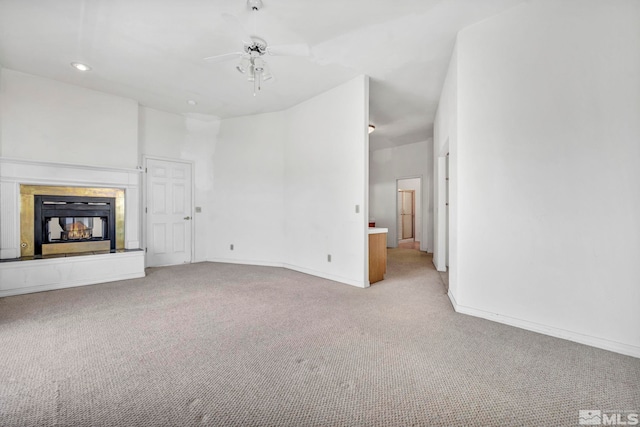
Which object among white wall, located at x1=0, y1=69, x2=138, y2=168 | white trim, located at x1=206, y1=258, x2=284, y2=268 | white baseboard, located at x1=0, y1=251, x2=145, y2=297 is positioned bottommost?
white trim, located at x1=206, y1=258, x2=284, y2=268

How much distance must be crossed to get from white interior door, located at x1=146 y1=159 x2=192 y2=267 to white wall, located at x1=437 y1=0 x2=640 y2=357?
4.98 metres

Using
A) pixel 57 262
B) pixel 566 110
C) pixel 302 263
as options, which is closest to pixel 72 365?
pixel 57 262

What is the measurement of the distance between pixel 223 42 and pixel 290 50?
0.74 m

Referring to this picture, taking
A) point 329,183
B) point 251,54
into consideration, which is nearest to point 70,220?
point 251,54

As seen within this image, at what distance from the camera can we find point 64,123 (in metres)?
4.09

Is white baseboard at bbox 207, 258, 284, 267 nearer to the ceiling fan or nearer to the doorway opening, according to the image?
the ceiling fan

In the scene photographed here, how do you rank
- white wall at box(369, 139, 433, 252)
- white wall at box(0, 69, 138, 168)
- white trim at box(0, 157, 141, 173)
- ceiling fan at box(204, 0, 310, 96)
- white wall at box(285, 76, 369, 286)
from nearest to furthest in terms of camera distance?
ceiling fan at box(204, 0, 310, 96) → white trim at box(0, 157, 141, 173) → white wall at box(0, 69, 138, 168) → white wall at box(285, 76, 369, 286) → white wall at box(369, 139, 433, 252)

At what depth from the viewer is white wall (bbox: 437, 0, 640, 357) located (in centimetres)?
206

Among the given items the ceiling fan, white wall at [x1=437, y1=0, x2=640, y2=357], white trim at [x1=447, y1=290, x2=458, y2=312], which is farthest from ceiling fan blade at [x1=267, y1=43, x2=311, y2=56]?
white trim at [x1=447, y1=290, x2=458, y2=312]

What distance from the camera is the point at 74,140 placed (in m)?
4.17

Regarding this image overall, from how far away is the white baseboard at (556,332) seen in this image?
2.06 meters

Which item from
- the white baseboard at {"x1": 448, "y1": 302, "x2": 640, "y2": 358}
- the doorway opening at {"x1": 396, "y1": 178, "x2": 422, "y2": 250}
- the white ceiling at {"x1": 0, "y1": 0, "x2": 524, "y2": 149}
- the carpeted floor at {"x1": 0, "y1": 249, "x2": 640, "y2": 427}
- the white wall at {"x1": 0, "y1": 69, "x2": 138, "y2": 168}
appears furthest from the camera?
the doorway opening at {"x1": 396, "y1": 178, "x2": 422, "y2": 250}

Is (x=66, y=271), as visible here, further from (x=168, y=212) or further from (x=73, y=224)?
(x=168, y=212)

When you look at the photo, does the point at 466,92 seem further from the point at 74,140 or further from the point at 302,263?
the point at 74,140
